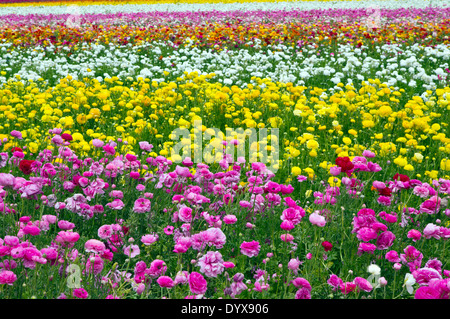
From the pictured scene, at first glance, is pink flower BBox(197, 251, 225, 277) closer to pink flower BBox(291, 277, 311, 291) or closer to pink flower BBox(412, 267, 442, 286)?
pink flower BBox(291, 277, 311, 291)

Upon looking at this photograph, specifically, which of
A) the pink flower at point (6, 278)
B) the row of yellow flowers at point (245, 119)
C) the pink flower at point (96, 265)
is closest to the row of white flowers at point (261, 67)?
the row of yellow flowers at point (245, 119)

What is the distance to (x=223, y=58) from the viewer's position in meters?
8.47

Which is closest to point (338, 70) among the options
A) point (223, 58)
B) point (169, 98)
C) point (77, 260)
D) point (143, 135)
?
point (223, 58)

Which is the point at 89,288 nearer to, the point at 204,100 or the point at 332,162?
the point at 332,162

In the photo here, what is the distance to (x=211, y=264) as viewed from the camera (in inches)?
73.8

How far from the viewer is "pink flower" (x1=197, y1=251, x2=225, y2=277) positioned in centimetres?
186

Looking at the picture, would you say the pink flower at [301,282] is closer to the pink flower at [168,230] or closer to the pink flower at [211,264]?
the pink flower at [211,264]

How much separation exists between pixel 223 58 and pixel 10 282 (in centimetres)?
727

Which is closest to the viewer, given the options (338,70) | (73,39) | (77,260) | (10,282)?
(10,282)

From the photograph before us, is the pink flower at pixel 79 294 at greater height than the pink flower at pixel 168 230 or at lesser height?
greater

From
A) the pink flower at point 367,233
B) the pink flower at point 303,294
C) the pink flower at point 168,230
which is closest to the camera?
the pink flower at point 303,294

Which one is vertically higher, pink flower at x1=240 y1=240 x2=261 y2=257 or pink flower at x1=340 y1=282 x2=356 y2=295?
pink flower at x1=240 y1=240 x2=261 y2=257

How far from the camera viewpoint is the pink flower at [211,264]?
6.09ft

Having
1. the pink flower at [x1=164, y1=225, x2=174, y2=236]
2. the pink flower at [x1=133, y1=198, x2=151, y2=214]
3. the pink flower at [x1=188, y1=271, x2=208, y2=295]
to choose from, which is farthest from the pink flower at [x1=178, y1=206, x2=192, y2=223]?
the pink flower at [x1=188, y1=271, x2=208, y2=295]
